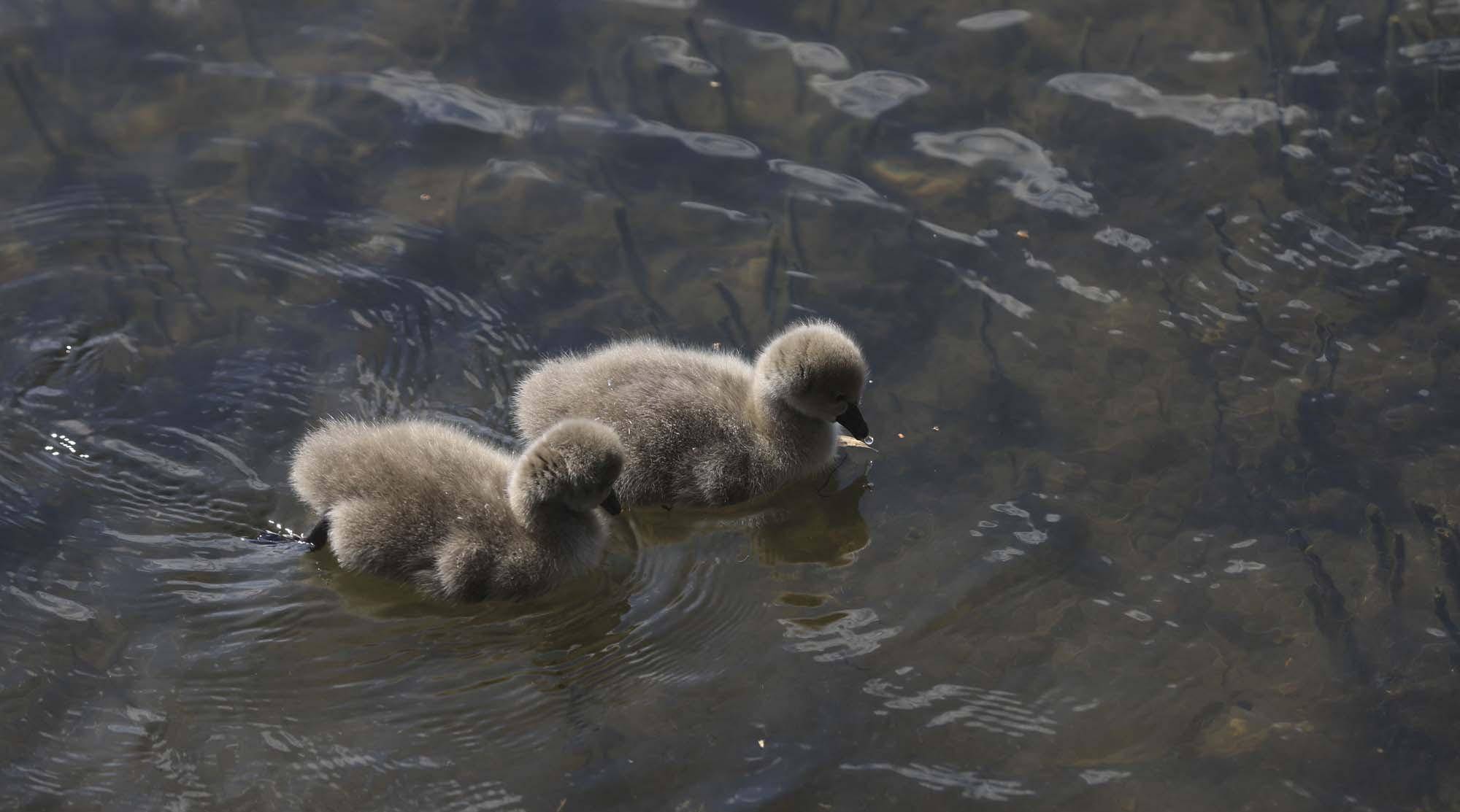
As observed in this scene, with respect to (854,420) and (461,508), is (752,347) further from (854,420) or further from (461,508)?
(461,508)

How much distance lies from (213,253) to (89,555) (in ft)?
5.66

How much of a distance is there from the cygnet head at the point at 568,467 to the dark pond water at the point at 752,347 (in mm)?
396

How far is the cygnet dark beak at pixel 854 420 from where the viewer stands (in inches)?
228

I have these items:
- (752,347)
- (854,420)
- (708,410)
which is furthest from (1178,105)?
(708,410)

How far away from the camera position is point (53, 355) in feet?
19.9

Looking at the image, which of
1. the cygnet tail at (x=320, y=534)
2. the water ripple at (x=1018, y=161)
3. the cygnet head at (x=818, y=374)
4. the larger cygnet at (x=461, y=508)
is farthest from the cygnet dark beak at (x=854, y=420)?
the cygnet tail at (x=320, y=534)

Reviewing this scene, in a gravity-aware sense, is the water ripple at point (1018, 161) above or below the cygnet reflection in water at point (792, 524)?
above

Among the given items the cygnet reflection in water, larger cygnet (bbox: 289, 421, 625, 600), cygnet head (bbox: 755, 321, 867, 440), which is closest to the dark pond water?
the cygnet reflection in water

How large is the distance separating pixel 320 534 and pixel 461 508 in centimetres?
52

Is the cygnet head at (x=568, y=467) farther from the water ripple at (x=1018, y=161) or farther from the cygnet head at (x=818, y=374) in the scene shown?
the water ripple at (x=1018, y=161)

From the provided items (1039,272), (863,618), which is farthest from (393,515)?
(1039,272)

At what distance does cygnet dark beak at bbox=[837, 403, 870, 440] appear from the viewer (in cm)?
580

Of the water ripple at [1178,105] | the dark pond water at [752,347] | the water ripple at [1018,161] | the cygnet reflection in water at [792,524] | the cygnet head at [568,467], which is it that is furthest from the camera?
the water ripple at [1178,105]

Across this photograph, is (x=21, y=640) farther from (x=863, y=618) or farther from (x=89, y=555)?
(x=863, y=618)
